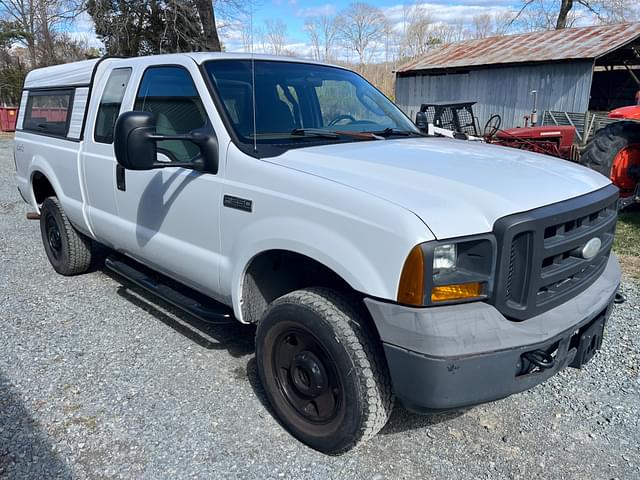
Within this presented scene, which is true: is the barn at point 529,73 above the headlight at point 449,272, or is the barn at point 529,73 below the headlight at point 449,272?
above

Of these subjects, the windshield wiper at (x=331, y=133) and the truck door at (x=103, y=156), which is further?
the truck door at (x=103, y=156)

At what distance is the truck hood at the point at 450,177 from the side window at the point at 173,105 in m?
0.79

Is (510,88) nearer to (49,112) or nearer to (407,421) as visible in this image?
(49,112)

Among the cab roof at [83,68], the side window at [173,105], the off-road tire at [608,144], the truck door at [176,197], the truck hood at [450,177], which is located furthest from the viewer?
the off-road tire at [608,144]

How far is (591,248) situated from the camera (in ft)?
8.80

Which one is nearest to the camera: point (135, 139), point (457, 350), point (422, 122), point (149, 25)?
point (457, 350)

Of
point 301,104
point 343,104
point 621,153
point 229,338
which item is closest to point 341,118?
point 343,104

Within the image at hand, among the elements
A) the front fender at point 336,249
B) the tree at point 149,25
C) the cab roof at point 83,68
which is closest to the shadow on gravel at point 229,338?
the front fender at point 336,249

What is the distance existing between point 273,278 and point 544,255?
1.48m

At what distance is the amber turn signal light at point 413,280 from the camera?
7.00 feet

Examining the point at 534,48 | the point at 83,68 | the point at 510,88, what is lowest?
the point at 510,88

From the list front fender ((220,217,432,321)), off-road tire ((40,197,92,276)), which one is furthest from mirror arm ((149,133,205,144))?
off-road tire ((40,197,92,276))

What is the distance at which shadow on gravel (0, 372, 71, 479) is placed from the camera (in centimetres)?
262

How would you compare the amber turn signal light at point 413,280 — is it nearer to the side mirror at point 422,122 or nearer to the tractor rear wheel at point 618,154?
the side mirror at point 422,122
